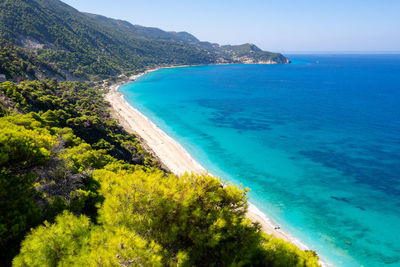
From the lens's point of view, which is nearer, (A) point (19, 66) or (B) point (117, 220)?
(B) point (117, 220)

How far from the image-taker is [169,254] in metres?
10.8

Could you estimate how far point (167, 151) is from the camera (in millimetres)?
48344

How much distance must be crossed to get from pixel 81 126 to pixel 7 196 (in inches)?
1095

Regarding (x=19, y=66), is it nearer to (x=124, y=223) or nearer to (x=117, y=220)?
(x=117, y=220)

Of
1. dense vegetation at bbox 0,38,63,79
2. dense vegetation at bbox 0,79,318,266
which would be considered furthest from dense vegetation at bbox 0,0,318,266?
dense vegetation at bbox 0,38,63,79

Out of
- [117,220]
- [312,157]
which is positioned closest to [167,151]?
[312,157]

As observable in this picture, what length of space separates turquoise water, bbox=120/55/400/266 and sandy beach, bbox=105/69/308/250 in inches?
71.1

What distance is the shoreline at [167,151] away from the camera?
29328 mm

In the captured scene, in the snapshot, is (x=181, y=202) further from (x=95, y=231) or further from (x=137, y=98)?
(x=137, y=98)

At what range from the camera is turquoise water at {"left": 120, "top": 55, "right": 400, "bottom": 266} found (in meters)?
29.8

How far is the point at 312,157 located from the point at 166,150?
107 feet

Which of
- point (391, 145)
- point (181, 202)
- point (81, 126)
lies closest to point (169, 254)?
point (181, 202)

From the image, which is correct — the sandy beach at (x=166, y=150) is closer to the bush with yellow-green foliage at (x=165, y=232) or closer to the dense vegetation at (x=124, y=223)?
the dense vegetation at (x=124, y=223)

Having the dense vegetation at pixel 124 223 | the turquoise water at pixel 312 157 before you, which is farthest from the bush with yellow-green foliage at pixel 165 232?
the turquoise water at pixel 312 157
